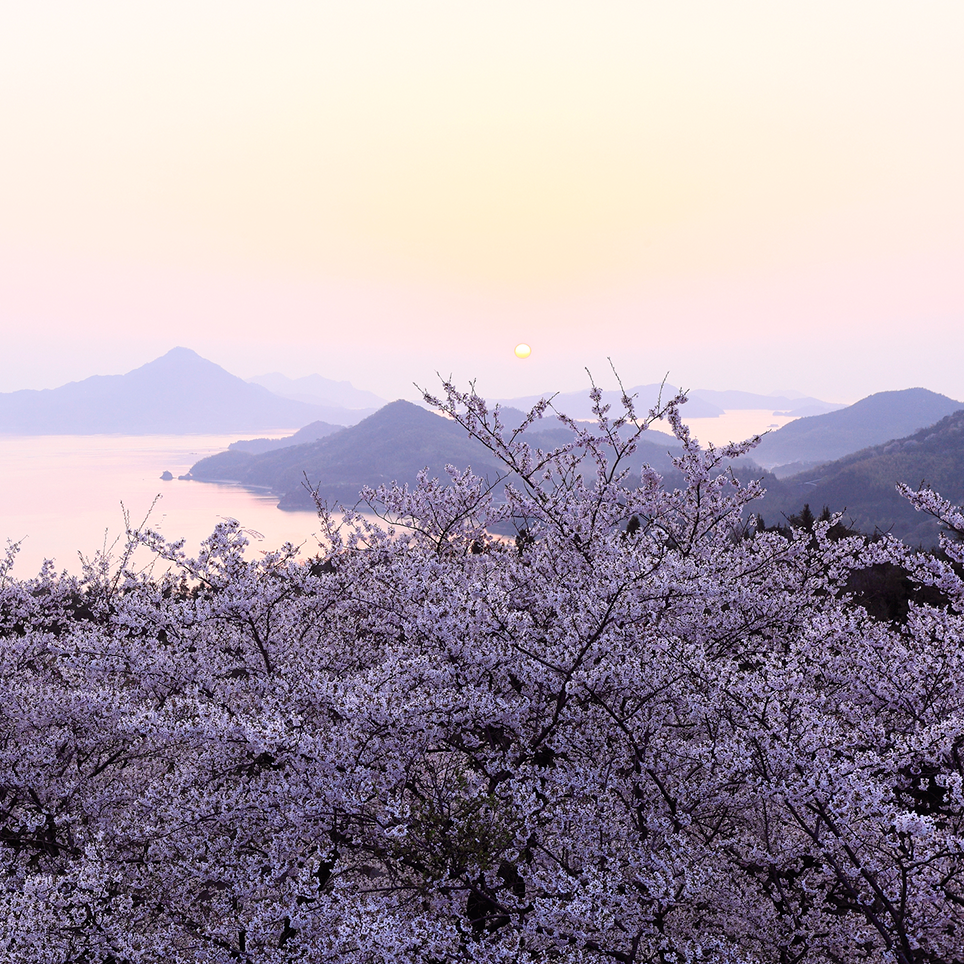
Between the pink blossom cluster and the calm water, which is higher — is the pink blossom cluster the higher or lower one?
the higher one

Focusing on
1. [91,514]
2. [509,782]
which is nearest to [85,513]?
[91,514]

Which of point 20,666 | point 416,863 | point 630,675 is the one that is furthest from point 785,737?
point 20,666

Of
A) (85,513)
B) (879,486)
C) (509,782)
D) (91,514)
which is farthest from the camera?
(879,486)

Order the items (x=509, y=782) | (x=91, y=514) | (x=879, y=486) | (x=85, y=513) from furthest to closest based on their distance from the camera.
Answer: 1. (x=879, y=486)
2. (x=85, y=513)
3. (x=91, y=514)
4. (x=509, y=782)

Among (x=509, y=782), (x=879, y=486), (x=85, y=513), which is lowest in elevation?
→ (x=85, y=513)

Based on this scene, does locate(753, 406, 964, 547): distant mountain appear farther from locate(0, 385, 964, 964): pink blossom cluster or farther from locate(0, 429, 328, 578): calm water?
locate(0, 385, 964, 964): pink blossom cluster

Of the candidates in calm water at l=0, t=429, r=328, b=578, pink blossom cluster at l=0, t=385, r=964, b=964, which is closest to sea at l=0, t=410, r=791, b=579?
calm water at l=0, t=429, r=328, b=578

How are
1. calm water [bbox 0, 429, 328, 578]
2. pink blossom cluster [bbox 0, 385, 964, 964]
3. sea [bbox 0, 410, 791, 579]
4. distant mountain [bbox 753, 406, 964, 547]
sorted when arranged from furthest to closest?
distant mountain [bbox 753, 406, 964, 547], calm water [bbox 0, 429, 328, 578], sea [bbox 0, 410, 791, 579], pink blossom cluster [bbox 0, 385, 964, 964]

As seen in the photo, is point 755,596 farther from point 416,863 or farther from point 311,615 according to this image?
point 311,615

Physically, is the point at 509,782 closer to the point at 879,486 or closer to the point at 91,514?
the point at 91,514

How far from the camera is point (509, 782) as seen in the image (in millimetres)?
6289

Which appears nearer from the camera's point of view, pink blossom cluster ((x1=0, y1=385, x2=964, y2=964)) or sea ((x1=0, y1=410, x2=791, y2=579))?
pink blossom cluster ((x1=0, y1=385, x2=964, y2=964))

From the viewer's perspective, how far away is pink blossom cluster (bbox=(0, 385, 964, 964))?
560 cm

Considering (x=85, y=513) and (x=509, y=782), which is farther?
(x=85, y=513)
